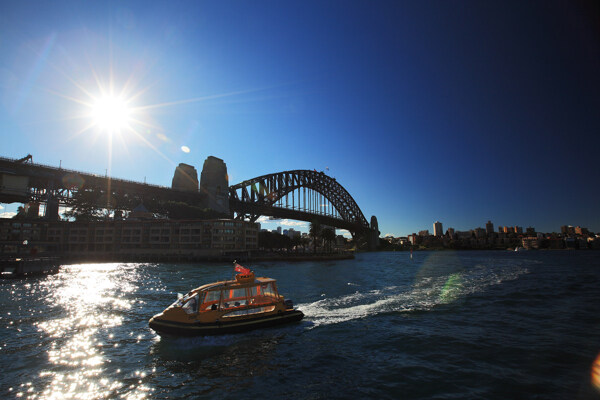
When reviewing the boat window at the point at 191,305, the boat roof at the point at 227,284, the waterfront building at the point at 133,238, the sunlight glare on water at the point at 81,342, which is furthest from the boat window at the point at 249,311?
the waterfront building at the point at 133,238

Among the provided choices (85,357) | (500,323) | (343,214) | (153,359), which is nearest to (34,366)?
(85,357)

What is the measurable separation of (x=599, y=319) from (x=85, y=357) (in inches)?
955

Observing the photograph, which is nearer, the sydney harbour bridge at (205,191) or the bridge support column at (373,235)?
the sydney harbour bridge at (205,191)

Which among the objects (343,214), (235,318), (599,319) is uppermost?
(343,214)

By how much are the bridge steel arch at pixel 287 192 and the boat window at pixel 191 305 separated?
307 ft

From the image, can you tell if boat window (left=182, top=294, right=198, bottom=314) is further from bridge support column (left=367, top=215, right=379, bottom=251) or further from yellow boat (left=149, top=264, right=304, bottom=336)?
bridge support column (left=367, top=215, right=379, bottom=251)

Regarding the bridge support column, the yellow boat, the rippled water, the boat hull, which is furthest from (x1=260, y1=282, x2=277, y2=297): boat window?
the bridge support column

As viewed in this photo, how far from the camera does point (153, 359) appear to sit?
35.4 feet

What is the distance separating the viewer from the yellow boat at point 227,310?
508 inches

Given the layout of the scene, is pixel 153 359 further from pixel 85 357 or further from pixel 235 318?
pixel 235 318

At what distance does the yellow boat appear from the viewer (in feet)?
42.3

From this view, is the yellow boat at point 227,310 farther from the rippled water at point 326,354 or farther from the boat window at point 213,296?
the rippled water at point 326,354

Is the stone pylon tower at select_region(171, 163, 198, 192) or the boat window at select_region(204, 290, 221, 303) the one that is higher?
the stone pylon tower at select_region(171, 163, 198, 192)

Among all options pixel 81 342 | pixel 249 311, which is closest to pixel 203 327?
pixel 249 311
